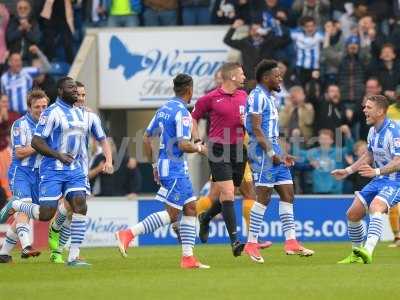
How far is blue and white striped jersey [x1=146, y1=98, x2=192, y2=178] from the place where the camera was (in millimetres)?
14698

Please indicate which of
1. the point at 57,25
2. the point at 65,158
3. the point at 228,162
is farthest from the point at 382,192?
the point at 57,25

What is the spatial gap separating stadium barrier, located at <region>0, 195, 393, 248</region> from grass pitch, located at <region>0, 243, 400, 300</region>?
5370 mm

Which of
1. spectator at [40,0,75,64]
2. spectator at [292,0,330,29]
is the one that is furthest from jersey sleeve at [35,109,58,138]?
spectator at [40,0,75,64]

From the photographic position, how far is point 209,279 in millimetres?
13195

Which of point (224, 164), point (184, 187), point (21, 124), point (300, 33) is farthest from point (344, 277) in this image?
point (300, 33)

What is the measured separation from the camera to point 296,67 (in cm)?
2470

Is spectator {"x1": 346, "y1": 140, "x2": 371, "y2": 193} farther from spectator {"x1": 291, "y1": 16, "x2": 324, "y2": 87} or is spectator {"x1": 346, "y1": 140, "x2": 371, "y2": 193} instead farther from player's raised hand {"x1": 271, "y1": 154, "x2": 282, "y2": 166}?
player's raised hand {"x1": 271, "y1": 154, "x2": 282, "y2": 166}

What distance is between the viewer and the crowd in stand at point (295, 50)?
2352 centimetres

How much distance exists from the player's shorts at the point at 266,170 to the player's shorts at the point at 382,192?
4.05 feet

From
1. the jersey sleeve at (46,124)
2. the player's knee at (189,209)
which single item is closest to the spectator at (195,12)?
the jersey sleeve at (46,124)

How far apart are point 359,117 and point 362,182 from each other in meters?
1.44

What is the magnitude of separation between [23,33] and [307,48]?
5.90m

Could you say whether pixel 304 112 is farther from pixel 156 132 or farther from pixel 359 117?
pixel 156 132

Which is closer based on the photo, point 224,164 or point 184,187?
point 184,187
